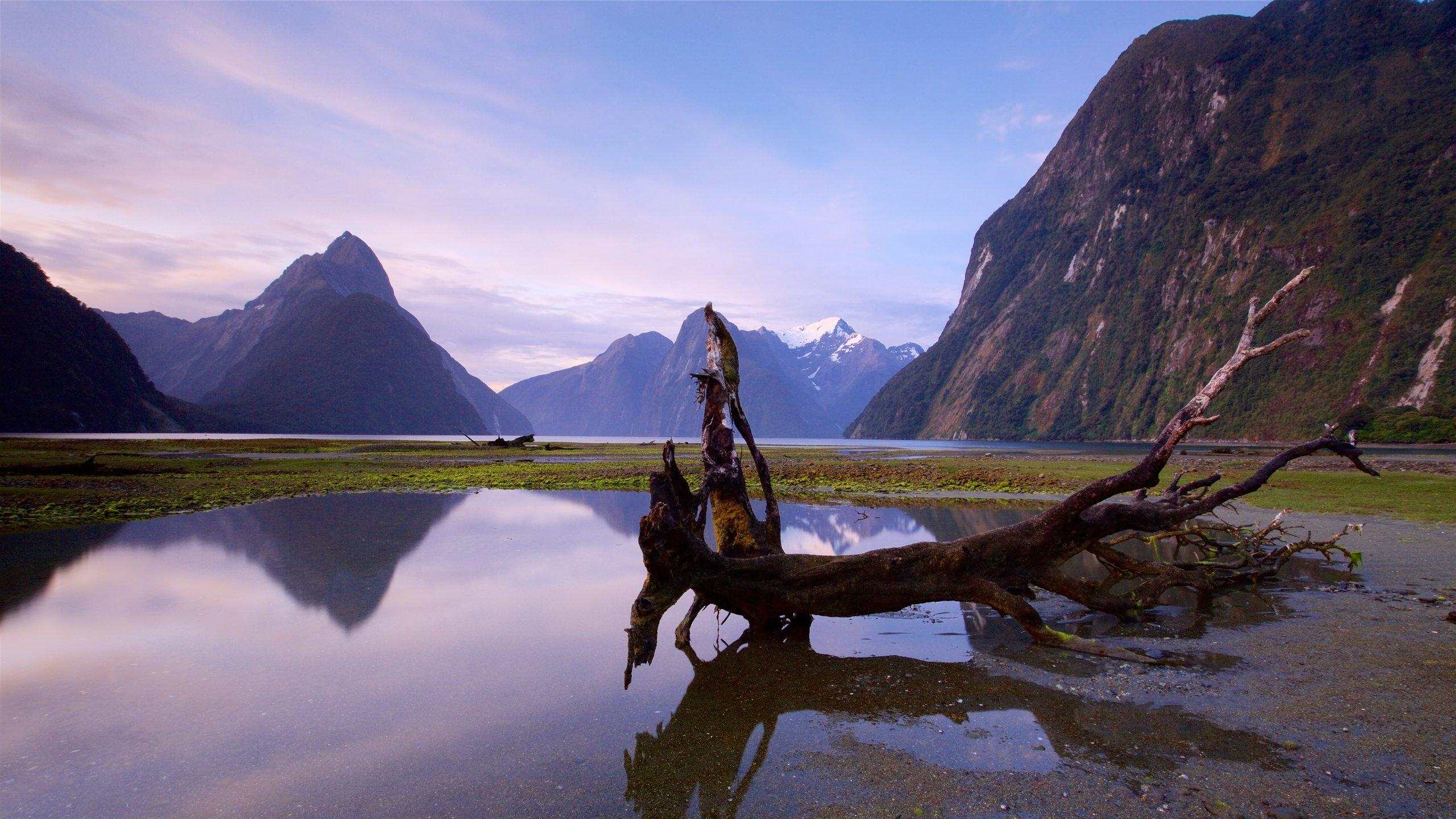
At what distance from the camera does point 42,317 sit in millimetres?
122500

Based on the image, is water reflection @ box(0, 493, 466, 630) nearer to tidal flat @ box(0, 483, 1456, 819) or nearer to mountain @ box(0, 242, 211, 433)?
tidal flat @ box(0, 483, 1456, 819)

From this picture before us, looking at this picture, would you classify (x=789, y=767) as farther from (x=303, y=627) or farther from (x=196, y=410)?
(x=196, y=410)

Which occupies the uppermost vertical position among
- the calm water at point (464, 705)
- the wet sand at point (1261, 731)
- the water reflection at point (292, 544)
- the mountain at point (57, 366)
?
the mountain at point (57, 366)

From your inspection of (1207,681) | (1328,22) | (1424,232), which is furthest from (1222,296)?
(1207,681)

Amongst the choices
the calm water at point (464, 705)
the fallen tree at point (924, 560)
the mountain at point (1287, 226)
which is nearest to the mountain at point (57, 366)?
the calm water at point (464, 705)

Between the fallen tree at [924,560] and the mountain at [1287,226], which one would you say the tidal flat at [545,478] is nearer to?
the fallen tree at [924,560]

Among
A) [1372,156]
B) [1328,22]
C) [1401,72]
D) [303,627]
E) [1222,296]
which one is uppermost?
[1328,22]

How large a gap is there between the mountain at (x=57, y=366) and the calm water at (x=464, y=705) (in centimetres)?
15068

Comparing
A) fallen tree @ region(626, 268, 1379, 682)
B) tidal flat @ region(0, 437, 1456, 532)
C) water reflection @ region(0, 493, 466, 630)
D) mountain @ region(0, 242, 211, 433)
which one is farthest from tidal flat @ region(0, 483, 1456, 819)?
mountain @ region(0, 242, 211, 433)

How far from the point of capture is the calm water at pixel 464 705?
223 inches

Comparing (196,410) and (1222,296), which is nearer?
(1222,296)

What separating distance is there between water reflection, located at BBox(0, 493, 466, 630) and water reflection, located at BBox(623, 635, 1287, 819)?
277 inches

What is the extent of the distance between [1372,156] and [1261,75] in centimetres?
5000

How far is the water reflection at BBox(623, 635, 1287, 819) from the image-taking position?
5840 millimetres
